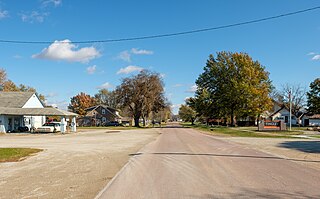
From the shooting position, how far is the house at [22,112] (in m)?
45.4

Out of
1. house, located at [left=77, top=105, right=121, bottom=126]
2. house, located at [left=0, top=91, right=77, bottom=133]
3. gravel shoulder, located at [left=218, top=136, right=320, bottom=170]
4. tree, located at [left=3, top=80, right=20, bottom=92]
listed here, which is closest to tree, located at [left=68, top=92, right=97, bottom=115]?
house, located at [left=77, top=105, right=121, bottom=126]

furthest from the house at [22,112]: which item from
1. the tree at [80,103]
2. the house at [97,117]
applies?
the tree at [80,103]

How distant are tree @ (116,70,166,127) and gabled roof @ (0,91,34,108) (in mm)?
23269

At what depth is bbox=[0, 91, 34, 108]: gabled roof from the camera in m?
51.6

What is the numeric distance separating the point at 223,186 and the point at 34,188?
4.97 m

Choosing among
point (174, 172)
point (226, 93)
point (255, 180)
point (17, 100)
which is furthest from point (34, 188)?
point (226, 93)

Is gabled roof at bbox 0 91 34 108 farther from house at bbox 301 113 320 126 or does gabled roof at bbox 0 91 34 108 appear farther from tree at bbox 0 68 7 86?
house at bbox 301 113 320 126

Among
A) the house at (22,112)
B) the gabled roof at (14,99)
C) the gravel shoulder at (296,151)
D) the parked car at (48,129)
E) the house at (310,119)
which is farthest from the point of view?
the house at (310,119)

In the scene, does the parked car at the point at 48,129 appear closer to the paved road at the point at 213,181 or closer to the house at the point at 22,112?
the house at the point at 22,112

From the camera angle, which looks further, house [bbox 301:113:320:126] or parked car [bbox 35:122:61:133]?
house [bbox 301:113:320:126]

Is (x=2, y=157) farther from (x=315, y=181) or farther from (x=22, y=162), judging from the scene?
(x=315, y=181)

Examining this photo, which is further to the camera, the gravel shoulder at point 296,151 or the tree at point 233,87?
the tree at point 233,87

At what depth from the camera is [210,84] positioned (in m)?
71.1

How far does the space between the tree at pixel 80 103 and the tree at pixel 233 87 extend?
2086 inches
